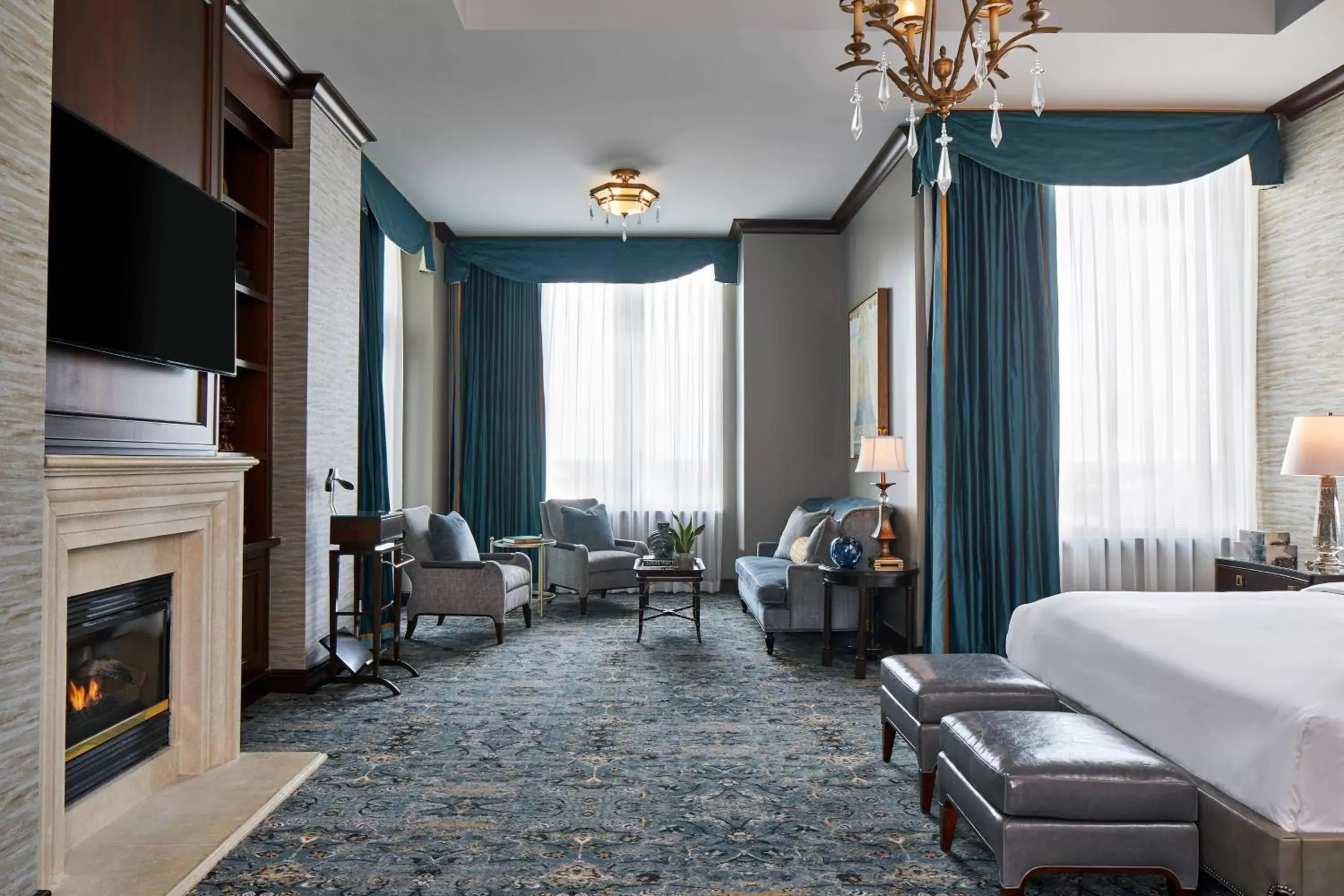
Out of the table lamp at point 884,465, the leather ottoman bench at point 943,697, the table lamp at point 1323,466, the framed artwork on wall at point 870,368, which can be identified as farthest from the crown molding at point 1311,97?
the leather ottoman bench at point 943,697

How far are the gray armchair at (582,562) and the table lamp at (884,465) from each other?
6.79 ft

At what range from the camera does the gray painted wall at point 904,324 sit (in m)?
5.11

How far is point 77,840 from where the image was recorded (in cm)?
255

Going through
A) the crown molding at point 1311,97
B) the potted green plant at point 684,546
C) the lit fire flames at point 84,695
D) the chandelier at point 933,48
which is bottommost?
the lit fire flames at point 84,695

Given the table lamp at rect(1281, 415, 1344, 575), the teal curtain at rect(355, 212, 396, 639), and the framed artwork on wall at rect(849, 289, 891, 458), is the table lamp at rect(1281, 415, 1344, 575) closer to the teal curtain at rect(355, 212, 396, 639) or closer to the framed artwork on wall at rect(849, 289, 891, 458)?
the framed artwork on wall at rect(849, 289, 891, 458)

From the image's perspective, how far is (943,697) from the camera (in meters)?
2.90

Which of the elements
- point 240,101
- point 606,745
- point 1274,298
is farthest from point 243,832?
point 1274,298

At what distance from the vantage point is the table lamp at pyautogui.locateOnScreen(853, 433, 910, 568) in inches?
190

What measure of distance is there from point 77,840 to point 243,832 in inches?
17.0

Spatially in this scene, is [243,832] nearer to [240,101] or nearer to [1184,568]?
[240,101]

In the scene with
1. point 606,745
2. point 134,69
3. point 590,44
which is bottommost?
point 606,745

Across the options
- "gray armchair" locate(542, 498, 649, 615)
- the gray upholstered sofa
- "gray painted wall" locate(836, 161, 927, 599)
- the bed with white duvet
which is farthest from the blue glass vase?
"gray armchair" locate(542, 498, 649, 615)

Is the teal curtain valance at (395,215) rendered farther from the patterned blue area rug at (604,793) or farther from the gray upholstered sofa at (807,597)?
the gray upholstered sofa at (807,597)

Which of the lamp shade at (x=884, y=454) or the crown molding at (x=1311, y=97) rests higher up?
the crown molding at (x=1311, y=97)
